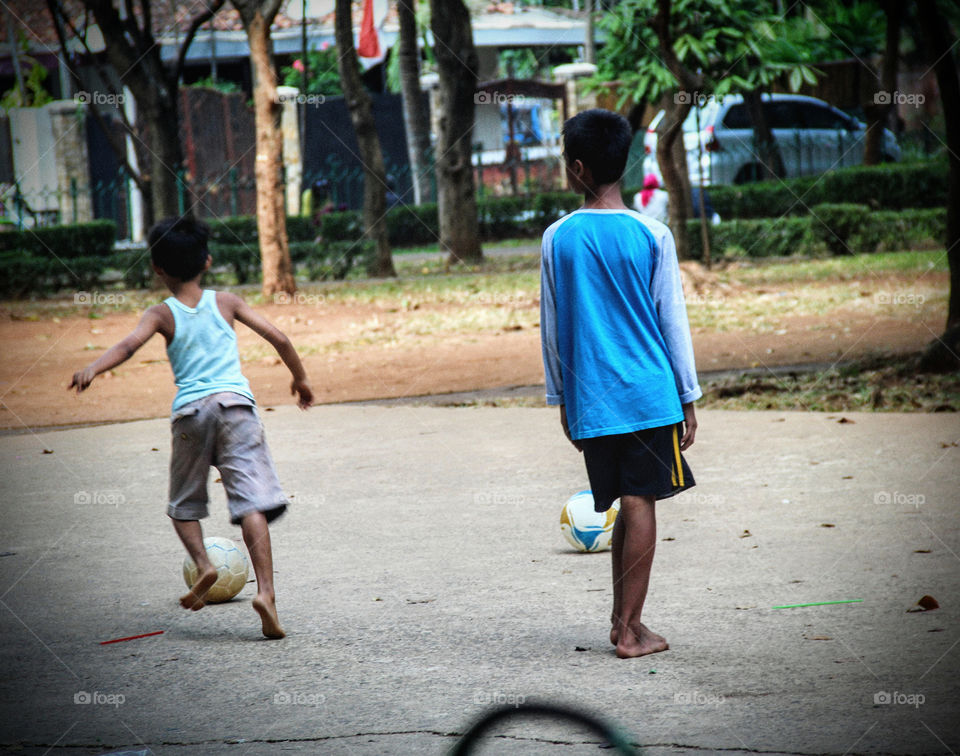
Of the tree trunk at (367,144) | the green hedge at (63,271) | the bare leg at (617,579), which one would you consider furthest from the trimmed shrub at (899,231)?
the bare leg at (617,579)

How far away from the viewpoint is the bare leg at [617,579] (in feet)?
11.6

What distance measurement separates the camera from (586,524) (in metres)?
4.67

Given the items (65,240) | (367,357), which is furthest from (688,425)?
(65,240)

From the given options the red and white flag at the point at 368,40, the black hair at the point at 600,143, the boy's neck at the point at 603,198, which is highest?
the red and white flag at the point at 368,40

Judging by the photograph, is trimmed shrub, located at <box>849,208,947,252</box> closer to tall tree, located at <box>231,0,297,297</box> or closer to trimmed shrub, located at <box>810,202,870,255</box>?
trimmed shrub, located at <box>810,202,870,255</box>

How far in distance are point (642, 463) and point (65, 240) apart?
17.0 meters

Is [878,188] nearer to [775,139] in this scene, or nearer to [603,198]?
[775,139]

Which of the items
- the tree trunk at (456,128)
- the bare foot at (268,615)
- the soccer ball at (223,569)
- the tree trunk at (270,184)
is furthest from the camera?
the tree trunk at (456,128)

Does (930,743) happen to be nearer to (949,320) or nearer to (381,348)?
(949,320)

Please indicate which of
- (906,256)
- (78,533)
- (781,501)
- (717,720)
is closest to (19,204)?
(906,256)

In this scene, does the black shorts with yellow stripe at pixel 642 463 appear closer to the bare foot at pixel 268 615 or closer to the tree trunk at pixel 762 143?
the bare foot at pixel 268 615

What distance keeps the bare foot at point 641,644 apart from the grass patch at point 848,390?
4437 millimetres

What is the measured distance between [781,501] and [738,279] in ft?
33.3

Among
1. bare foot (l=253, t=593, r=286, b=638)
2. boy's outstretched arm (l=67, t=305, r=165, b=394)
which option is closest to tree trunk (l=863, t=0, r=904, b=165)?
boy's outstretched arm (l=67, t=305, r=165, b=394)
